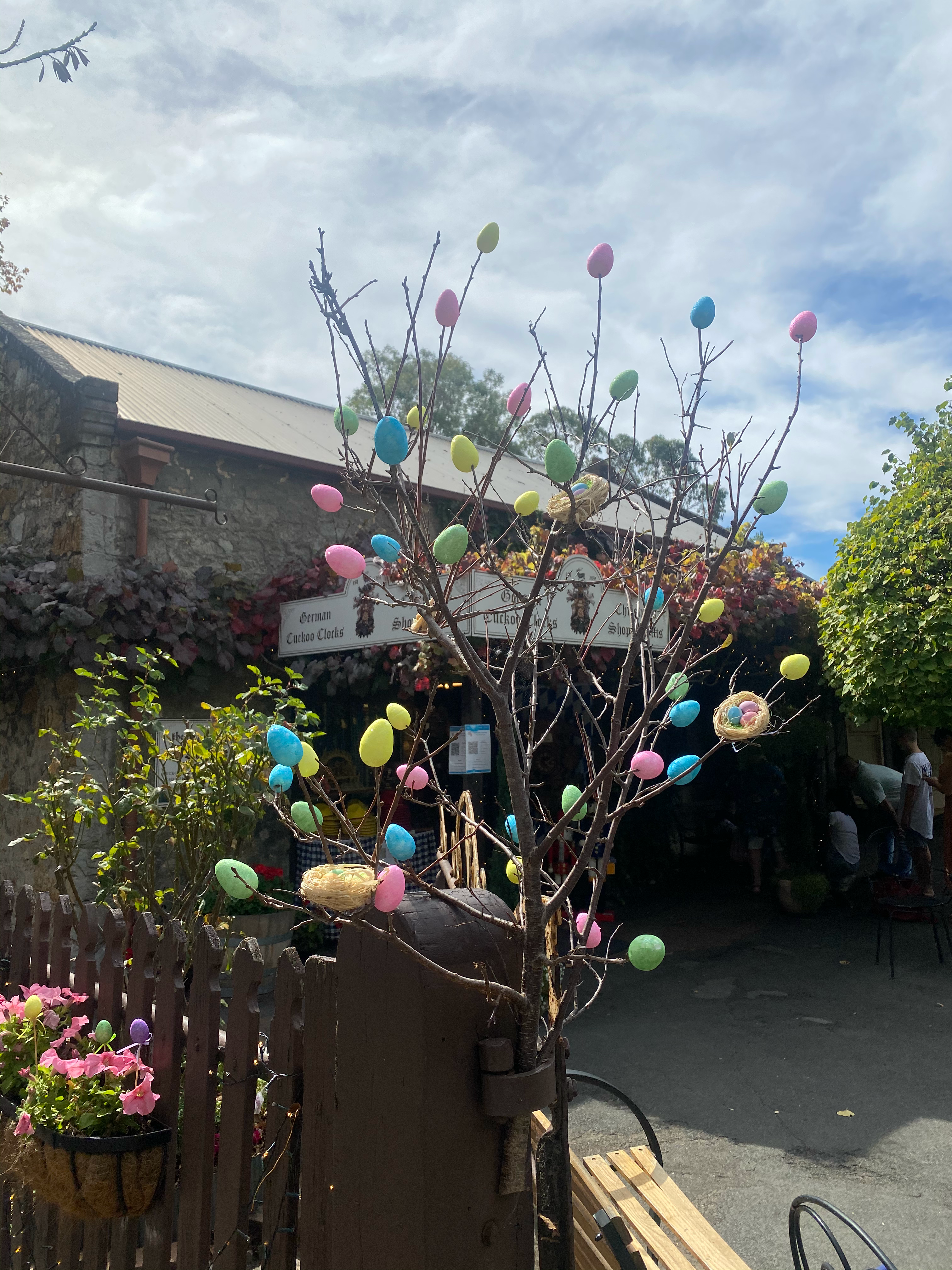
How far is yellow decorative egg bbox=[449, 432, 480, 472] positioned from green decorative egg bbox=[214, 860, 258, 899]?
30.9 inches

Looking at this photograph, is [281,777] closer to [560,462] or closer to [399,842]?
[399,842]

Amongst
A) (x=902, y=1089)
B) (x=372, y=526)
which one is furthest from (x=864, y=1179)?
(x=372, y=526)

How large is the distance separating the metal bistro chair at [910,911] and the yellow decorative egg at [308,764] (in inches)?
218

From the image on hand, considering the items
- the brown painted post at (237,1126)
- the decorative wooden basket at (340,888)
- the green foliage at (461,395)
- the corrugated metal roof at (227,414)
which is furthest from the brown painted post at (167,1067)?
the green foliage at (461,395)

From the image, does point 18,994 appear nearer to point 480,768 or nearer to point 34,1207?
point 34,1207

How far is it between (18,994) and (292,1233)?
5.42 feet

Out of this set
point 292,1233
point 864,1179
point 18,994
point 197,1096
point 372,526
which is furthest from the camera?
point 372,526

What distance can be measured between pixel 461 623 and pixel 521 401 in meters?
3.00

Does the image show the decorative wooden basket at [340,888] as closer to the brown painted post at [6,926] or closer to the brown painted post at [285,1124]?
the brown painted post at [285,1124]

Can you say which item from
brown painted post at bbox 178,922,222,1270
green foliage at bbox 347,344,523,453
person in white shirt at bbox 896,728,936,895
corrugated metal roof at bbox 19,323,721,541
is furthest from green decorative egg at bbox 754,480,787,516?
green foliage at bbox 347,344,523,453

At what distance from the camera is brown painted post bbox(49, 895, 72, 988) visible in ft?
9.18

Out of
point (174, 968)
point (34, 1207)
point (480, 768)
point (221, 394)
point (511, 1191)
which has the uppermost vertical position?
point (221, 394)

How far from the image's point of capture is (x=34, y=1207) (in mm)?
2553

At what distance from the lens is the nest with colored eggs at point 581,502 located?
5.45 ft
